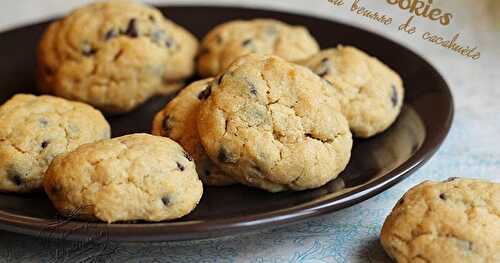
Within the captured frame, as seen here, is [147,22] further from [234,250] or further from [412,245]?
[412,245]

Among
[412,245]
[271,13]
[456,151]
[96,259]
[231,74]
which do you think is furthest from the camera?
[271,13]

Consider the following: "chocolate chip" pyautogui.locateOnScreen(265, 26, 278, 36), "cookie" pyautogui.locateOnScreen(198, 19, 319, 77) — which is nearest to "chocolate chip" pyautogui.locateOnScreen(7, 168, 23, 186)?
"cookie" pyautogui.locateOnScreen(198, 19, 319, 77)

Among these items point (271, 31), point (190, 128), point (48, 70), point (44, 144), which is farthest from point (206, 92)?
point (48, 70)

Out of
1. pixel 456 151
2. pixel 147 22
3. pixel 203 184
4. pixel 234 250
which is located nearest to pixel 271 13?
pixel 147 22

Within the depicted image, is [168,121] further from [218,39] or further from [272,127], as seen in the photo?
[218,39]

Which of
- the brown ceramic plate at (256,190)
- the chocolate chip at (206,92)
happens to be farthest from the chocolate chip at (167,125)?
the brown ceramic plate at (256,190)

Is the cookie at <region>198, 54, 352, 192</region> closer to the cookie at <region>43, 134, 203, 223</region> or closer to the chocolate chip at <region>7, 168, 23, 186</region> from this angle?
the cookie at <region>43, 134, 203, 223</region>

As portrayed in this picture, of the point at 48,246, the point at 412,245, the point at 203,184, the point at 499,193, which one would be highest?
the point at 499,193
